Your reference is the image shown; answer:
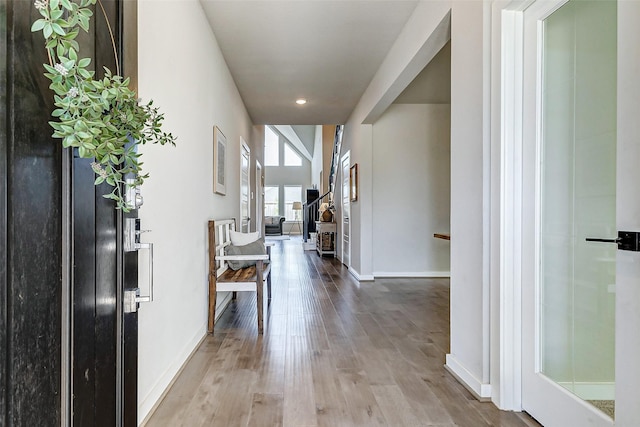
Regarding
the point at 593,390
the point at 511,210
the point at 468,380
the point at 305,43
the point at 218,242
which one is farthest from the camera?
the point at 305,43

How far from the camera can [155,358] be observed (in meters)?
1.82

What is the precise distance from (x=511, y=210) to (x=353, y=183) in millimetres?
3875

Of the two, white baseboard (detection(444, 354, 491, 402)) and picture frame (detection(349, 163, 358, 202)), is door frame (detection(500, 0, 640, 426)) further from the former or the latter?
picture frame (detection(349, 163, 358, 202))

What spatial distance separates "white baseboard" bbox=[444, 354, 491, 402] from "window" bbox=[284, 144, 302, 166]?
14.4 meters

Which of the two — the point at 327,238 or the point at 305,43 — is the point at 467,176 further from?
the point at 327,238

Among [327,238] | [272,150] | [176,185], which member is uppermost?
[272,150]

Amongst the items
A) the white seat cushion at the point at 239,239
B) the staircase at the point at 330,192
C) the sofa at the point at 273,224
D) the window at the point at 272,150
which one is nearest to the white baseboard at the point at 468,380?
the white seat cushion at the point at 239,239

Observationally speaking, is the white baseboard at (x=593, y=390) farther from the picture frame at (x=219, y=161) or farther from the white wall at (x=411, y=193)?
the white wall at (x=411, y=193)

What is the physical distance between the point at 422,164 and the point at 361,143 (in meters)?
0.99

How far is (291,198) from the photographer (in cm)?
1595

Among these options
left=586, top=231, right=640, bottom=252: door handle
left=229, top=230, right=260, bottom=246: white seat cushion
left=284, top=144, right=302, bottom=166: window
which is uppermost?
left=284, top=144, right=302, bottom=166: window

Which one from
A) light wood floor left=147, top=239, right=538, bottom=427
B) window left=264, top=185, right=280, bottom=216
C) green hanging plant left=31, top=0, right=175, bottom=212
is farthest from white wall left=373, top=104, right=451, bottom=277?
window left=264, top=185, right=280, bottom=216

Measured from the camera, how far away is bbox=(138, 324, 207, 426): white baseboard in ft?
5.41

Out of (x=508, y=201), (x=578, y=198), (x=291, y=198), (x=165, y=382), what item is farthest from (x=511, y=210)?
(x=291, y=198)
